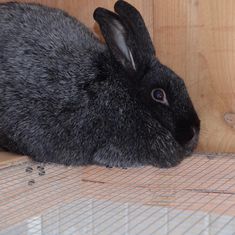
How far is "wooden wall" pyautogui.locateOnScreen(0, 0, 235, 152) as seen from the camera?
64.3 inches

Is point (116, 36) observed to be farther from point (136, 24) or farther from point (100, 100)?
point (100, 100)

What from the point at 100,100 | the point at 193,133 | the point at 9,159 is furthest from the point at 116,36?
the point at 9,159

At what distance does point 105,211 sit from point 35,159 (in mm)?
345

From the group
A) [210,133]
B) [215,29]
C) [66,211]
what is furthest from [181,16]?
[66,211]

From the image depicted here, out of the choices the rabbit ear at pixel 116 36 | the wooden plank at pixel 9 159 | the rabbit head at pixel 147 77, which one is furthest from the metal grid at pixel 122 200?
the rabbit ear at pixel 116 36

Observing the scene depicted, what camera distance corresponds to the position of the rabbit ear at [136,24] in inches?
63.5

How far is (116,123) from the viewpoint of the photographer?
162cm

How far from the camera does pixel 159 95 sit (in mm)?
1606

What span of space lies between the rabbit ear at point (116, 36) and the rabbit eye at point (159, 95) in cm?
10

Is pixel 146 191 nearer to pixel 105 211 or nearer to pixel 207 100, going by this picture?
→ pixel 105 211

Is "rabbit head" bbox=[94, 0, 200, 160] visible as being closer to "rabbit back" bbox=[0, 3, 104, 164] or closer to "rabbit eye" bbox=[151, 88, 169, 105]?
Answer: "rabbit eye" bbox=[151, 88, 169, 105]

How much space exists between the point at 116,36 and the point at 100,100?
0.21 m

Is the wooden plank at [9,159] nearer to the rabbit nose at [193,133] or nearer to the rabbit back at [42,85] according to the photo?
the rabbit back at [42,85]

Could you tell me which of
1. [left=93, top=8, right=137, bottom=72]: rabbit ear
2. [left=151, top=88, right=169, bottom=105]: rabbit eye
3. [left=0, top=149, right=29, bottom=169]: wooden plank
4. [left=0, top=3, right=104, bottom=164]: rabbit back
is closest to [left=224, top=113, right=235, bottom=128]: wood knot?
[left=151, top=88, right=169, bottom=105]: rabbit eye
